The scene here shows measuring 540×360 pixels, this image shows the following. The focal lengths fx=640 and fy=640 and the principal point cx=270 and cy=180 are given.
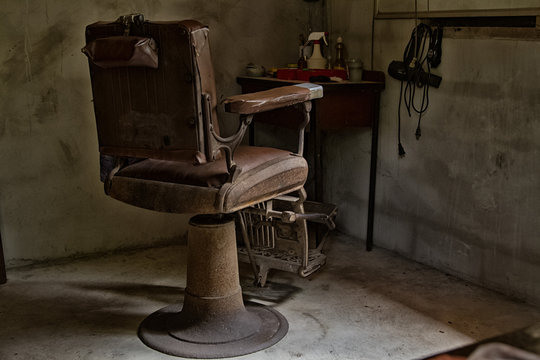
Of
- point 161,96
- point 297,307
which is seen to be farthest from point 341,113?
point 161,96

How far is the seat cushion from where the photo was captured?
96.8 inches

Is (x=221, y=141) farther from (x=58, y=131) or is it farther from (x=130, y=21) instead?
(x=58, y=131)

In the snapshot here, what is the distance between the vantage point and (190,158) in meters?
2.41

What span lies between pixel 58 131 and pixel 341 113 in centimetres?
166

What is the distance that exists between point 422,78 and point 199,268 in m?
1.72

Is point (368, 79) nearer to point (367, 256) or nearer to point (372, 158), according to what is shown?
point (372, 158)

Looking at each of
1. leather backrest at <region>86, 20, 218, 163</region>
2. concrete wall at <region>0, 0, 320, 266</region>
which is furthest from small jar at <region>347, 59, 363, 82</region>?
leather backrest at <region>86, 20, 218, 163</region>

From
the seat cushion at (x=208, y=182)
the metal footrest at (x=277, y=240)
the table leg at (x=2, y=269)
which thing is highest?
the seat cushion at (x=208, y=182)

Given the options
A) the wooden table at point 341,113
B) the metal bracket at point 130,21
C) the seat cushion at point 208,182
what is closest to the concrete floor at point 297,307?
the wooden table at point 341,113

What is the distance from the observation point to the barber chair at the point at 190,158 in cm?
236

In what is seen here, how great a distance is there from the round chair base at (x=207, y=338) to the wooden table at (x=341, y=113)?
1.13 meters

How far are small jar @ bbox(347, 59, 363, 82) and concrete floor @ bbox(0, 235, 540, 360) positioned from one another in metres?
1.09

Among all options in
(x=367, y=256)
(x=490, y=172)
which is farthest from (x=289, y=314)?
(x=490, y=172)

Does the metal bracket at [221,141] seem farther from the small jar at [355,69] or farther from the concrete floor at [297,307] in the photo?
the small jar at [355,69]
